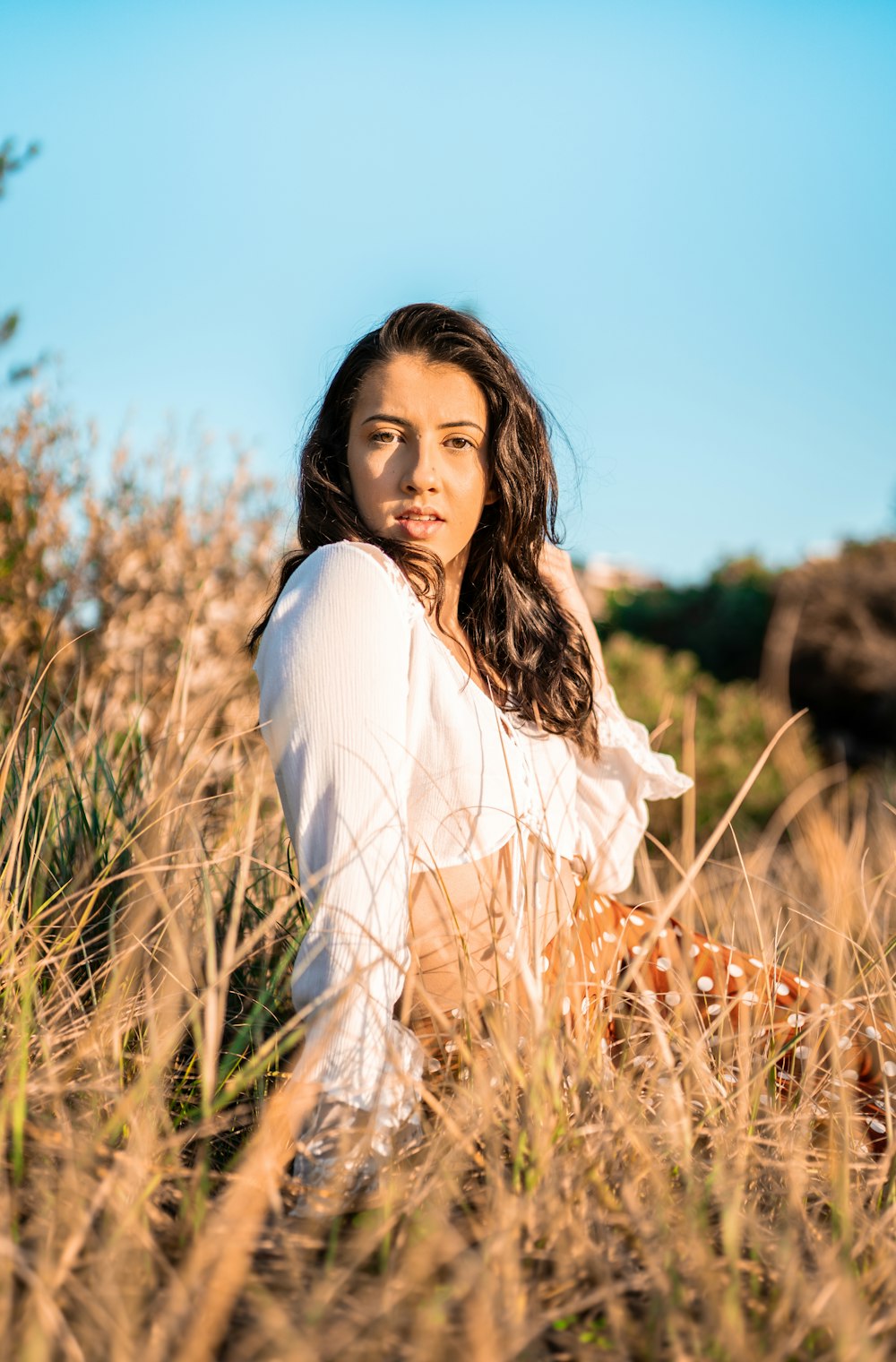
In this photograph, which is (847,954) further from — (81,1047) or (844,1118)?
(81,1047)

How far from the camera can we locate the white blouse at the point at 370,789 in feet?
4.54

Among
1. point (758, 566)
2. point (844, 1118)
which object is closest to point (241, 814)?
point (844, 1118)

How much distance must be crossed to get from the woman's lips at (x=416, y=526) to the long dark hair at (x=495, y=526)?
3 cm

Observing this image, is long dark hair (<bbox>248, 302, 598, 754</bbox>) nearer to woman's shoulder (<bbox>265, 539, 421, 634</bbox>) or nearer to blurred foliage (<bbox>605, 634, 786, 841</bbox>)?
woman's shoulder (<bbox>265, 539, 421, 634</bbox>)

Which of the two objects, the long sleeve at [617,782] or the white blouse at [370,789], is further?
the long sleeve at [617,782]

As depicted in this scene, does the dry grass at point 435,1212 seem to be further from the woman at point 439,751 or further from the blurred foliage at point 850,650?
the blurred foliage at point 850,650

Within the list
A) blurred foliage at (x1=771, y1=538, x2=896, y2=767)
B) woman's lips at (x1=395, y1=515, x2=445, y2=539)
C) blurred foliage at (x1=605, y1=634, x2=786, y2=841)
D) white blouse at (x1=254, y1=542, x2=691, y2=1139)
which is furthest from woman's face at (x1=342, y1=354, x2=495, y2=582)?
blurred foliage at (x1=771, y1=538, x2=896, y2=767)

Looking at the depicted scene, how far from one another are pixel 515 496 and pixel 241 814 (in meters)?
0.99


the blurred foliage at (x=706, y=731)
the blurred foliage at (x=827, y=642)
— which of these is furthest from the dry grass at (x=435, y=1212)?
the blurred foliage at (x=827, y=642)

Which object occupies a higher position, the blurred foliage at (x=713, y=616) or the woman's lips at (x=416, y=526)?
the woman's lips at (x=416, y=526)

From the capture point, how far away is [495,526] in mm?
2293

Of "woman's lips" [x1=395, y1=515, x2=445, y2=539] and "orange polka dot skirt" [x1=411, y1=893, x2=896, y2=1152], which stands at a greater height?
"woman's lips" [x1=395, y1=515, x2=445, y2=539]

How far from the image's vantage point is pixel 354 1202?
4.11 feet

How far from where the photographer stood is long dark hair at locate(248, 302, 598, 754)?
2100 mm
